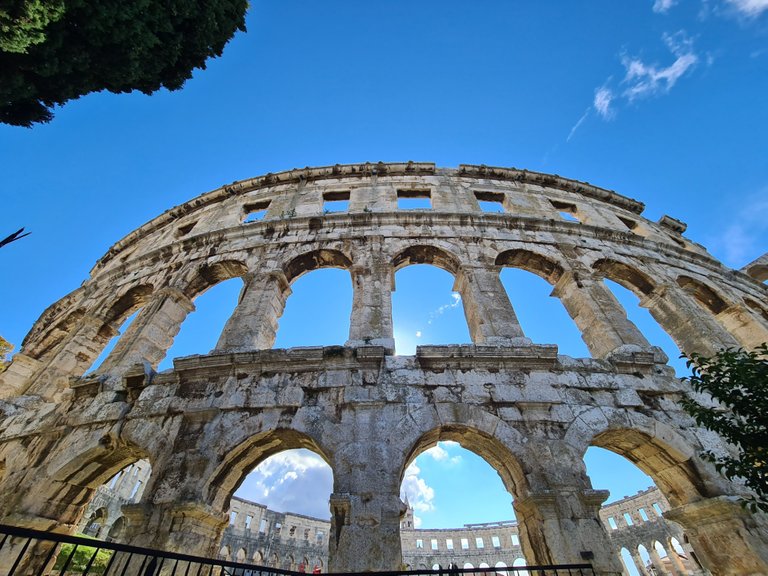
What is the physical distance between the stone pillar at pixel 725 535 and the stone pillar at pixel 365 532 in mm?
4049

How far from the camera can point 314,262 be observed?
9.23 m

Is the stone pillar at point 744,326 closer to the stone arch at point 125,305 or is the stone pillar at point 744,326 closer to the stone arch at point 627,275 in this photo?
the stone arch at point 627,275

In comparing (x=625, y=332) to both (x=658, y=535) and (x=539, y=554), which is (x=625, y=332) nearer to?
(x=539, y=554)

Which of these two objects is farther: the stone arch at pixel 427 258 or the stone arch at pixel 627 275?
the stone arch at pixel 627 275

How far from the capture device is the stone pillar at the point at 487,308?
687 centimetres

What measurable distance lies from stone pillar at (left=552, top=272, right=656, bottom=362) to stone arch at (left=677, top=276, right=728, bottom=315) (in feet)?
11.2

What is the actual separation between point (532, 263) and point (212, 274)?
7.97m

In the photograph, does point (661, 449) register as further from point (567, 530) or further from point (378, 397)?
point (378, 397)

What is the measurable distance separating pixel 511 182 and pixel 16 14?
12.4 metres

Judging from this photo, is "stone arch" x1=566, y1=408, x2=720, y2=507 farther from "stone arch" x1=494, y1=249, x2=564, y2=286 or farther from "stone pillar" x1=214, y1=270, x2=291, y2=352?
"stone pillar" x1=214, y1=270, x2=291, y2=352

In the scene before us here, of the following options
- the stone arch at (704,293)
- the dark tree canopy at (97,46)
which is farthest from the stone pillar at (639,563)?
the dark tree canopy at (97,46)

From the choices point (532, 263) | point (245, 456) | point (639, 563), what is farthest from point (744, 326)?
point (639, 563)

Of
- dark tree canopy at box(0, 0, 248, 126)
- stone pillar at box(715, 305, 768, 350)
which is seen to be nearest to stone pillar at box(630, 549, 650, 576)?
stone pillar at box(715, 305, 768, 350)

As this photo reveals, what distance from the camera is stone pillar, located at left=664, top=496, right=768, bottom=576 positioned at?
478 centimetres
